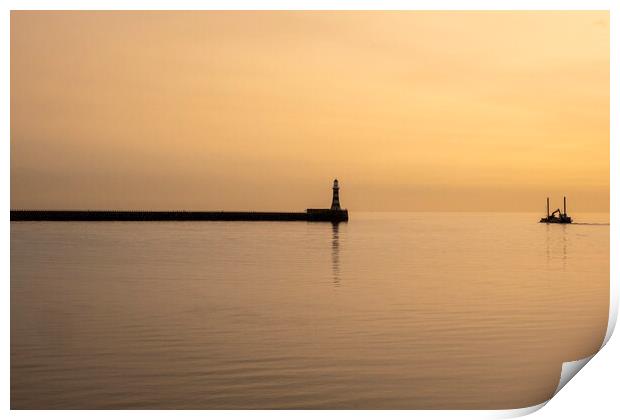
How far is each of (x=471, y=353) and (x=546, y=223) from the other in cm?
3723

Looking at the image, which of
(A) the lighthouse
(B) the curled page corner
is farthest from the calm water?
(A) the lighthouse

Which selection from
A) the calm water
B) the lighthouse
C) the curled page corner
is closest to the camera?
the curled page corner

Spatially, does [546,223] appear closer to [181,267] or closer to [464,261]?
[464,261]

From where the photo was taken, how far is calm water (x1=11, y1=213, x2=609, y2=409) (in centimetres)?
436

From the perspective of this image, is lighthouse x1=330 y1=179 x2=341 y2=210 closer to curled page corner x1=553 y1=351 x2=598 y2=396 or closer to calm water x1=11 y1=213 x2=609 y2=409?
calm water x1=11 y1=213 x2=609 y2=409

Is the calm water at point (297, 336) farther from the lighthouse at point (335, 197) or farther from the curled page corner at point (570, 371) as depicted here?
the lighthouse at point (335, 197)

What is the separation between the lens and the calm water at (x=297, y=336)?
4.36 m

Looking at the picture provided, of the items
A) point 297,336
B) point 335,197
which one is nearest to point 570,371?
point 297,336

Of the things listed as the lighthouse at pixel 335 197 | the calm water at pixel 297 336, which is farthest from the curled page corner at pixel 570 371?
the lighthouse at pixel 335 197

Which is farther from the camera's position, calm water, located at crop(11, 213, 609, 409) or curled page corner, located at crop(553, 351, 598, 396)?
calm water, located at crop(11, 213, 609, 409)

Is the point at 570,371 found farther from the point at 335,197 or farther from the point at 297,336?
the point at 335,197

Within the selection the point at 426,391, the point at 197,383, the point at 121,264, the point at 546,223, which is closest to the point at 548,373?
the point at 426,391

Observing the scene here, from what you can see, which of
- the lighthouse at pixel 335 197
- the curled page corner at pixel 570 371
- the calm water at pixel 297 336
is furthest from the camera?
the lighthouse at pixel 335 197
